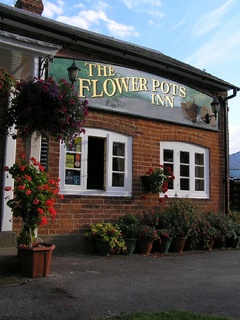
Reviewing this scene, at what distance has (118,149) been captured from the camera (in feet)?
31.3

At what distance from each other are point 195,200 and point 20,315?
7493 mm

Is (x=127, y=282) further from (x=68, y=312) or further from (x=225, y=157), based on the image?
(x=225, y=157)

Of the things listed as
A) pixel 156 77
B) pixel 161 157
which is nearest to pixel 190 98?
pixel 156 77

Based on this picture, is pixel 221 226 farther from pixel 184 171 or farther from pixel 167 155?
pixel 167 155

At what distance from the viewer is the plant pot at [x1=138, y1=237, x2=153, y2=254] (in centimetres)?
862

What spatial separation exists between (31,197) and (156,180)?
432 centimetres

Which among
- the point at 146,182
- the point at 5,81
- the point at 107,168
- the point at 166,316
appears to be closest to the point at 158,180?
the point at 146,182

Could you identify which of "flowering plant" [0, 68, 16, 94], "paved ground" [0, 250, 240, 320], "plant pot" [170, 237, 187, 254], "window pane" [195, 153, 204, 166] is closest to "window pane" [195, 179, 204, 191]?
"window pane" [195, 153, 204, 166]

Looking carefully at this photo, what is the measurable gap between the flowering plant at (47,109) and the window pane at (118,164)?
3329 mm

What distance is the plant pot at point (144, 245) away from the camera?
28.3ft

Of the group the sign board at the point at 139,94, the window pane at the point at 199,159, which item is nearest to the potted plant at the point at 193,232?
the window pane at the point at 199,159

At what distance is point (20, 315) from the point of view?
419 centimetres

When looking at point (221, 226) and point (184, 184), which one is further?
point (184, 184)

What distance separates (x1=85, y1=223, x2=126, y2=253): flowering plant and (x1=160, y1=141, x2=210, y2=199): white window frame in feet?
8.27
